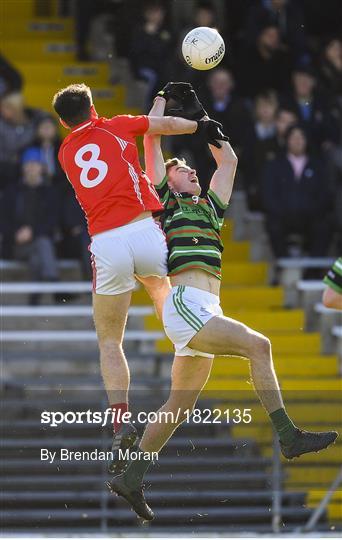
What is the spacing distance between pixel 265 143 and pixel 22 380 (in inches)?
109

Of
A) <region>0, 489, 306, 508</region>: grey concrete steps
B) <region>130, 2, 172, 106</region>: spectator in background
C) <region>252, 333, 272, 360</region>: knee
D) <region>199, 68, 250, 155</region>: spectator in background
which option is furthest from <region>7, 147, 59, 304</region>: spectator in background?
<region>252, 333, 272, 360</region>: knee

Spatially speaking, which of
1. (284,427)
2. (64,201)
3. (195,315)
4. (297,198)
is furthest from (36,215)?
(284,427)

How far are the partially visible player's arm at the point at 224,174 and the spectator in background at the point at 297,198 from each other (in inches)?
160

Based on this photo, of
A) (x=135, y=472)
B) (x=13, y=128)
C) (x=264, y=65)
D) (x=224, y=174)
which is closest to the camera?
(x=135, y=472)

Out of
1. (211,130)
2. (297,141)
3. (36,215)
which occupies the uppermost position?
(211,130)

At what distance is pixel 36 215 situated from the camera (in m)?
15.1

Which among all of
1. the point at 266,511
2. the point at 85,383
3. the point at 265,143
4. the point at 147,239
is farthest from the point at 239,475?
the point at 147,239

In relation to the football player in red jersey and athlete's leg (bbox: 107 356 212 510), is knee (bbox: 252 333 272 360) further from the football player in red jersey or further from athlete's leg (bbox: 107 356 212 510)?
the football player in red jersey

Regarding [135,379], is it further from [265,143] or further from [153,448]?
[153,448]

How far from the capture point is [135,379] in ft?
48.3

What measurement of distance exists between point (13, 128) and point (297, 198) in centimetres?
246

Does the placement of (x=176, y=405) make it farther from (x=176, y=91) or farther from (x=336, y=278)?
(x=176, y=91)

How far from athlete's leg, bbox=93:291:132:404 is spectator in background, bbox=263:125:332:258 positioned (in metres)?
4.61

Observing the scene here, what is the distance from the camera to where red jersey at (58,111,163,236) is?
34.8 feet
